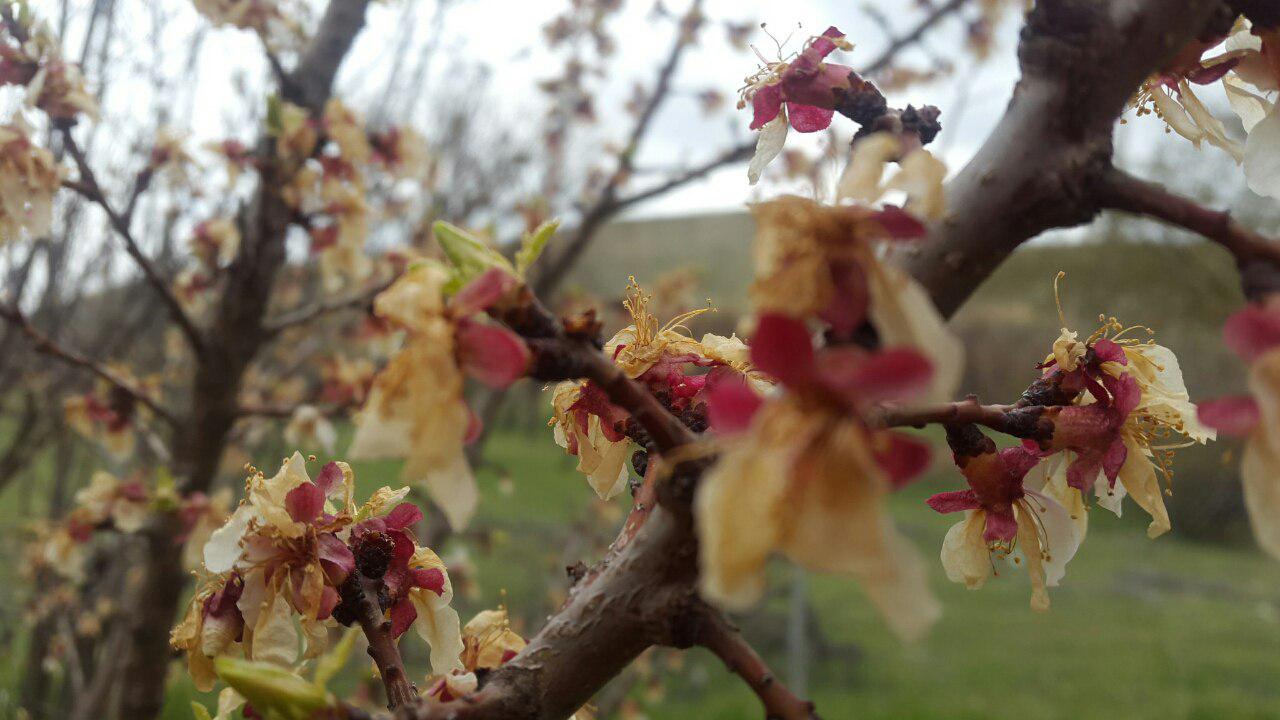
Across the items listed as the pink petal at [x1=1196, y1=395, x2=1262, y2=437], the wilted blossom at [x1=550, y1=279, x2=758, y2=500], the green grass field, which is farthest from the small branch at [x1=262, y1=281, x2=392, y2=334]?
the pink petal at [x1=1196, y1=395, x2=1262, y2=437]

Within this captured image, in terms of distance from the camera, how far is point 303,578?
29.9 inches

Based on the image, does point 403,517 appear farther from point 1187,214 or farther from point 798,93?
point 1187,214

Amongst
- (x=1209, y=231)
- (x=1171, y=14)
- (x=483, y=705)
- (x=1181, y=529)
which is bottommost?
(x=1181, y=529)

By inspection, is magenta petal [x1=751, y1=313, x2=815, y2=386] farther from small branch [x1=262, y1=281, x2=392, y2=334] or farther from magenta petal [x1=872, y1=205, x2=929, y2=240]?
small branch [x1=262, y1=281, x2=392, y2=334]

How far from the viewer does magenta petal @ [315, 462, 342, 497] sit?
0.82m

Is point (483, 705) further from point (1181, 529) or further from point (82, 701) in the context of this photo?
point (1181, 529)

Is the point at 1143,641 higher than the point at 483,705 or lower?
lower

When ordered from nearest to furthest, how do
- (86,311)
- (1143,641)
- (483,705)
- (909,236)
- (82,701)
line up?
(909,236), (483,705), (82,701), (86,311), (1143,641)

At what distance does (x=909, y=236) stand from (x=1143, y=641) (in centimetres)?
672

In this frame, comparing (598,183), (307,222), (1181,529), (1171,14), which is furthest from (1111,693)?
(1181,529)

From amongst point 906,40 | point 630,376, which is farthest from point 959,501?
point 906,40

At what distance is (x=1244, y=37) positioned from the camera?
2.43 feet

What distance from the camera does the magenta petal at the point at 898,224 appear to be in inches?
18.3

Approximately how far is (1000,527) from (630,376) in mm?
353
